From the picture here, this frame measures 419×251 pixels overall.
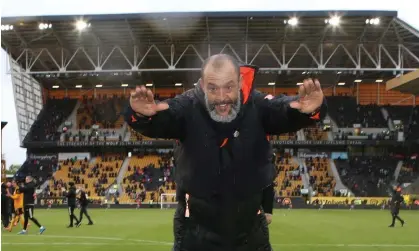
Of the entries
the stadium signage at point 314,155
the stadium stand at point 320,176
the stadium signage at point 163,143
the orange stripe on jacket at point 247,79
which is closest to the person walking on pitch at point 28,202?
the orange stripe on jacket at point 247,79

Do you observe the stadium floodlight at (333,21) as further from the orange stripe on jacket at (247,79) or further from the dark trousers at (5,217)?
the orange stripe on jacket at (247,79)

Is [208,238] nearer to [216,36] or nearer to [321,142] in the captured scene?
[216,36]

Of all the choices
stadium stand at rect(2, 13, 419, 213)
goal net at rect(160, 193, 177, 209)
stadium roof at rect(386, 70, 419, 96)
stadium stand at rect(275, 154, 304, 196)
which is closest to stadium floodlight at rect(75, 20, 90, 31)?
stadium stand at rect(2, 13, 419, 213)

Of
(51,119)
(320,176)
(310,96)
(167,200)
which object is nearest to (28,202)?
(310,96)

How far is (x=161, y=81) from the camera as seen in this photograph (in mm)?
50531

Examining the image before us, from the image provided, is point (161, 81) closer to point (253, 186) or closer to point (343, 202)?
point (343, 202)

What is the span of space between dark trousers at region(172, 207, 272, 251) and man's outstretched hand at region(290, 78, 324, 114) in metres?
0.75

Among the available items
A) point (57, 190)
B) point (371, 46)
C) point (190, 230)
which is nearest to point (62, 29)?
point (57, 190)

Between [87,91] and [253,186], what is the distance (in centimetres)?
5335

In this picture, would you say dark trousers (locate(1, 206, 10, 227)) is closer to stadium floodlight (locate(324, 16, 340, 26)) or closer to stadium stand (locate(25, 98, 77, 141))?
stadium floodlight (locate(324, 16, 340, 26))

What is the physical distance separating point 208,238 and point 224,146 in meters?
0.55

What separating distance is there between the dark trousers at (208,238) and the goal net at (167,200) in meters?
33.8

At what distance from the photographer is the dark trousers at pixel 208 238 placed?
301 cm

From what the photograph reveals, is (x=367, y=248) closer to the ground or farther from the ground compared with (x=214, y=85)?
closer to the ground
